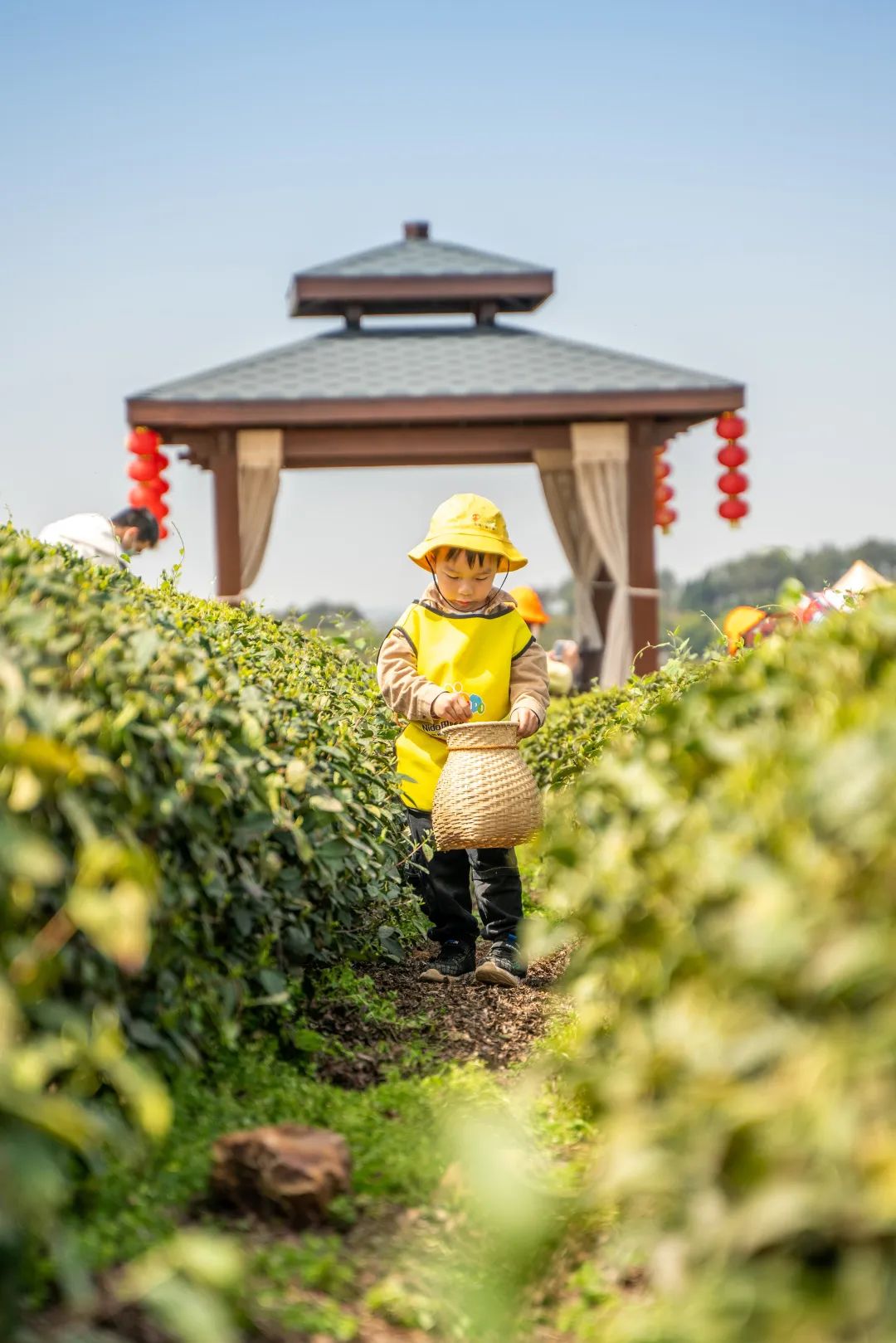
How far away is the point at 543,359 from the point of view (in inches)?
553

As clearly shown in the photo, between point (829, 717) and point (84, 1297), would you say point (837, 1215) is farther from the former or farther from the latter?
point (84, 1297)

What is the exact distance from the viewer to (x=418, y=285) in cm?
1502

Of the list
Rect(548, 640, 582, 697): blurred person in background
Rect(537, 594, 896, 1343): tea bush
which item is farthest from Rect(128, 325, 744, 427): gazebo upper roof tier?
Rect(537, 594, 896, 1343): tea bush

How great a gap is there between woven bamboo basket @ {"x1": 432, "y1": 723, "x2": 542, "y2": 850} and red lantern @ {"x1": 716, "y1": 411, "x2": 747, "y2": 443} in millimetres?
9940

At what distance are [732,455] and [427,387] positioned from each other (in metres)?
3.24

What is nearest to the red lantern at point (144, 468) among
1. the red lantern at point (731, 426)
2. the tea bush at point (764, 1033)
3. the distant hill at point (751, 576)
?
the red lantern at point (731, 426)

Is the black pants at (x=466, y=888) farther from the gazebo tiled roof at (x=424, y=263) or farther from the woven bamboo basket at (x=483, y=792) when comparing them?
the gazebo tiled roof at (x=424, y=263)

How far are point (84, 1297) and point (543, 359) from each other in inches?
515

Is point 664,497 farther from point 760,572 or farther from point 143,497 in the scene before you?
point 760,572

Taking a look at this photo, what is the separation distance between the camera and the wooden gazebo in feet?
42.0

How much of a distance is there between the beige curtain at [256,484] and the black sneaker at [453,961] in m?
8.91

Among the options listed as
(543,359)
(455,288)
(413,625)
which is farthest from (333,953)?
(455,288)

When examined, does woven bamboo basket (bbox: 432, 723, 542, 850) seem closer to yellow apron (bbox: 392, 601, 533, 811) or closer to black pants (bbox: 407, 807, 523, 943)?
black pants (bbox: 407, 807, 523, 943)

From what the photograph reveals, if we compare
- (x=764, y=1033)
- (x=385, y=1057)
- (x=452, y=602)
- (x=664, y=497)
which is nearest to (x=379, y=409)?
(x=664, y=497)
